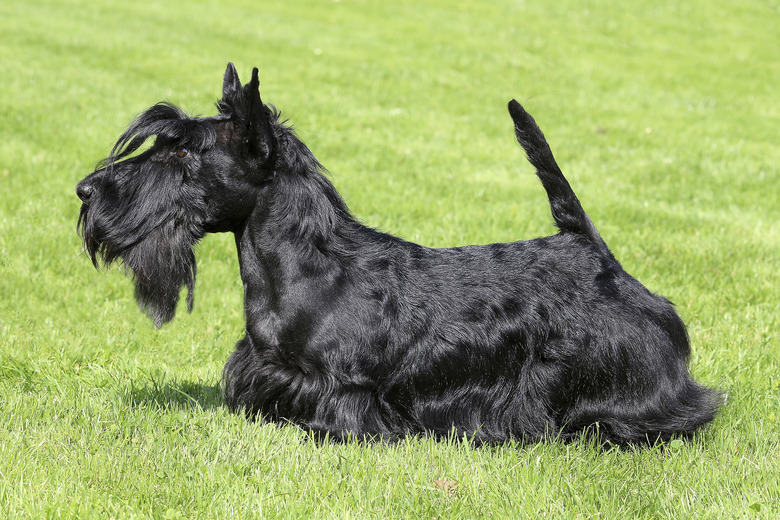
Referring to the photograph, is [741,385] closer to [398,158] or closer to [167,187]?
[167,187]

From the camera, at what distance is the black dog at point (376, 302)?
10.9 ft

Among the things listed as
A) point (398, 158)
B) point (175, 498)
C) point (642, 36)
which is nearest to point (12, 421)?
point (175, 498)

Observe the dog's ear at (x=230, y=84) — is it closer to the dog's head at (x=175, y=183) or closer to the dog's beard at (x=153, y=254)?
the dog's head at (x=175, y=183)

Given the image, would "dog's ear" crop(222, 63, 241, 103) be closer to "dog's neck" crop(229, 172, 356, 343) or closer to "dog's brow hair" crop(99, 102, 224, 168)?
"dog's brow hair" crop(99, 102, 224, 168)

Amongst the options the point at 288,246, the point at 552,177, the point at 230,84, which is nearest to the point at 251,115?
the point at 230,84

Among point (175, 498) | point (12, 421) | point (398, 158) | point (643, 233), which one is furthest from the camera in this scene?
point (398, 158)

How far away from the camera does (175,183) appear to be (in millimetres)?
3291

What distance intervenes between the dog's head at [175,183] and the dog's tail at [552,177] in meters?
1.29

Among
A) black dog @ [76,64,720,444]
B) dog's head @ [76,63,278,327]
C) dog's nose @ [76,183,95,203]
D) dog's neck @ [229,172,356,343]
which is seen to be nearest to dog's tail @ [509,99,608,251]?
black dog @ [76,64,720,444]

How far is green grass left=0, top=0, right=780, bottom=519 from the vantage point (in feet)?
10.1

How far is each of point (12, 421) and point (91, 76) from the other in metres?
9.35

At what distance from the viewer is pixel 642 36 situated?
55.9ft

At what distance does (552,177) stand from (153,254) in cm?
199

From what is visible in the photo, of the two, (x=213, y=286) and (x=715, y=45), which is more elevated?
(x=715, y=45)
